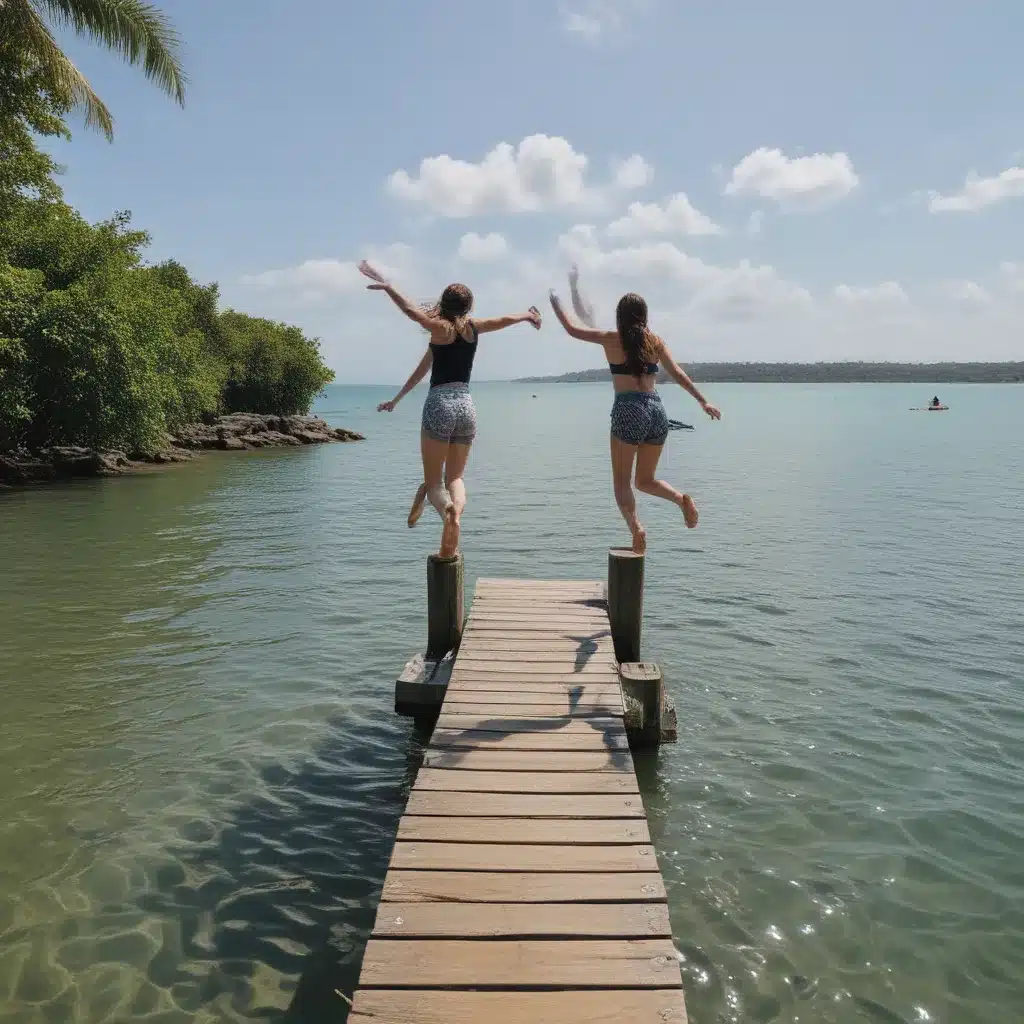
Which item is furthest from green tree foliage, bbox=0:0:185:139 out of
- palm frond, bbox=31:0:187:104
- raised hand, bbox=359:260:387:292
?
raised hand, bbox=359:260:387:292

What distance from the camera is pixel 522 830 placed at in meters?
4.89

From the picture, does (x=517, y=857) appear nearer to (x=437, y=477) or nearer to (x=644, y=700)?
(x=644, y=700)

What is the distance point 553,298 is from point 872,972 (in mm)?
5562

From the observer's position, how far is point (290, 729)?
28.5ft

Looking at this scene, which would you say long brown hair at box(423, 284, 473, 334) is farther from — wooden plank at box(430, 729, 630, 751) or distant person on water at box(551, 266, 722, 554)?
wooden plank at box(430, 729, 630, 751)

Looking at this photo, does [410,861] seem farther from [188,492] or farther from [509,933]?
[188,492]

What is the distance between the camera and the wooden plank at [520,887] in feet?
13.9

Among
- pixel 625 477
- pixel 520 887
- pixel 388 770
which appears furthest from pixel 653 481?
pixel 520 887

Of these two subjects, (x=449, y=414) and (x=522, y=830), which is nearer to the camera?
(x=522, y=830)

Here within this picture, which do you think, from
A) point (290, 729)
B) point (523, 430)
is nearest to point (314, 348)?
point (523, 430)

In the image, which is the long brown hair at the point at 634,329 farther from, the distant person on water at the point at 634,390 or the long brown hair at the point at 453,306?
the long brown hair at the point at 453,306

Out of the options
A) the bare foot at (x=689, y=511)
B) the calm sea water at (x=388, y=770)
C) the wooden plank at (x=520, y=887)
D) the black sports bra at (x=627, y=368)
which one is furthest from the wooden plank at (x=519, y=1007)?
the black sports bra at (x=627, y=368)

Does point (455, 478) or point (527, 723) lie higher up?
point (455, 478)

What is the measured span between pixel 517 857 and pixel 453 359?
4546mm
